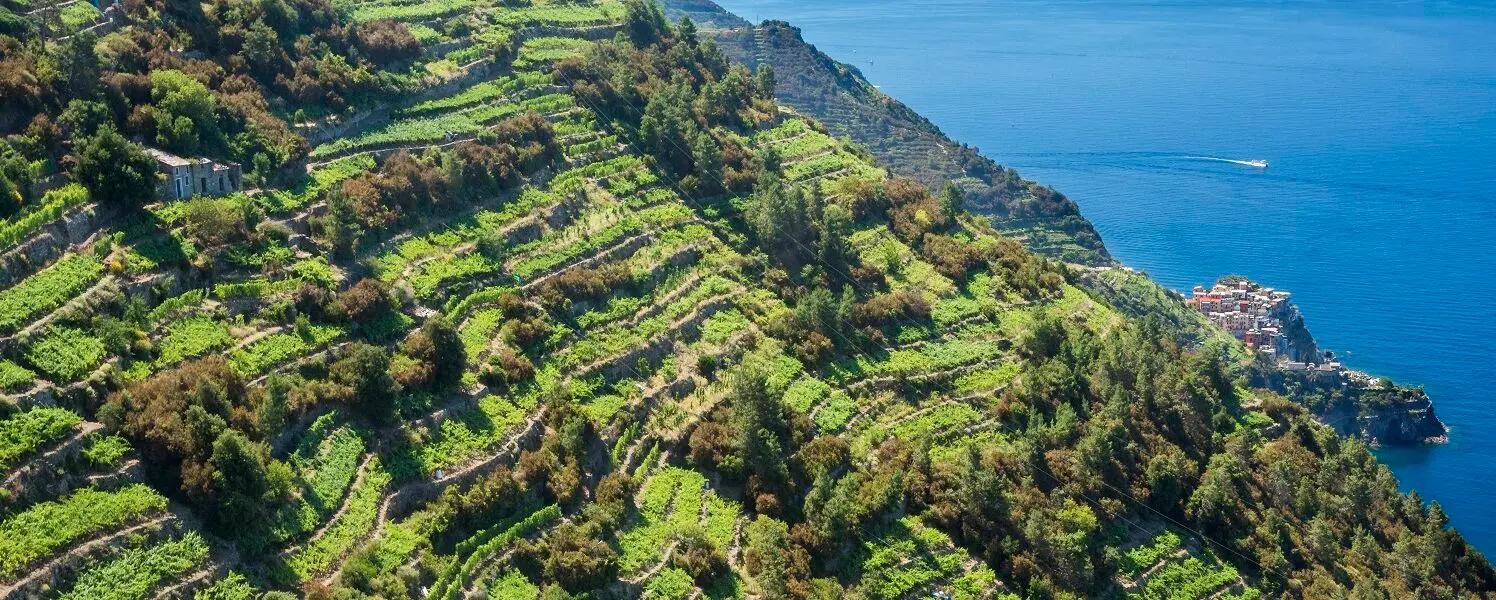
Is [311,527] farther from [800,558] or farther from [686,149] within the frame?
[686,149]

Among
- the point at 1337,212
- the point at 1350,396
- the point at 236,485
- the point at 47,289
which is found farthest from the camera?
the point at 1337,212

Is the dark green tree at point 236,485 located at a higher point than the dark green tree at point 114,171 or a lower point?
lower

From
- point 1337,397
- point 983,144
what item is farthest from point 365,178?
point 983,144

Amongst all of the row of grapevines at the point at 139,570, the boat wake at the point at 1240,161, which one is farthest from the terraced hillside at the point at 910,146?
the row of grapevines at the point at 139,570

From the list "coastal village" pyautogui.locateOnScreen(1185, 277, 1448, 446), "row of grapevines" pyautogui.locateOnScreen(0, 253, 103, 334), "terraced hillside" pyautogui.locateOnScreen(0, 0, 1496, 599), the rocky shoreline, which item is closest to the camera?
"terraced hillside" pyautogui.locateOnScreen(0, 0, 1496, 599)

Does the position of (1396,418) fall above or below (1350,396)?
above

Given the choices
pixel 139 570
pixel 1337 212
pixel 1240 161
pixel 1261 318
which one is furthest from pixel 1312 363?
pixel 139 570

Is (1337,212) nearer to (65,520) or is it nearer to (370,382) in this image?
(370,382)

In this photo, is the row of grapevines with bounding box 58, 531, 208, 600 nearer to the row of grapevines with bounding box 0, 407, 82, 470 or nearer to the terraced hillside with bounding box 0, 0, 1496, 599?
the terraced hillside with bounding box 0, 0, 1496, 599

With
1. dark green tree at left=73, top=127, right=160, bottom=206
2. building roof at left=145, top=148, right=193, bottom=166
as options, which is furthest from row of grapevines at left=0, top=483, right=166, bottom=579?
building roof at left=145, top=148, right=193, bottom=166

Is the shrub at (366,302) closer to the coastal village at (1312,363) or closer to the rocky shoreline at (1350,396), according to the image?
the rocky shoreline at (1350,396)
